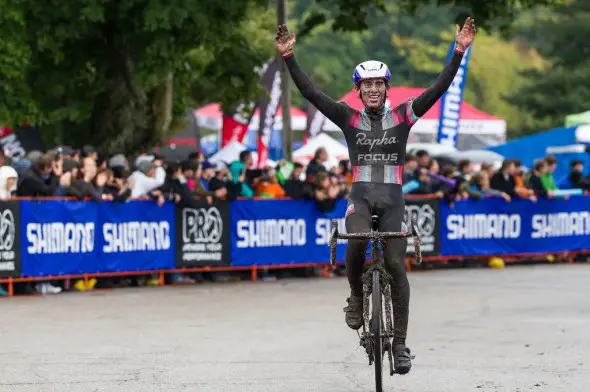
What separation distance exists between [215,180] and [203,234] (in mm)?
876

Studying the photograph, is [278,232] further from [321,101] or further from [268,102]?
[268,102]

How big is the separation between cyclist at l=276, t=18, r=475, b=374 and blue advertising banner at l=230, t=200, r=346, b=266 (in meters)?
10.3

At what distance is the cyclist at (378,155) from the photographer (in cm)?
943

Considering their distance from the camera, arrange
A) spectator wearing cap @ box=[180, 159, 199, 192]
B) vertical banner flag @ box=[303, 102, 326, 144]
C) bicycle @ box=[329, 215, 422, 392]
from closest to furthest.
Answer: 1. bicycle @ box=[329, 215, 422, 392]
2. spectator wearing cap @ box=[180, 159, 199, 192]
3. vertical banner flag @ box=[303, 102, 326, 144]

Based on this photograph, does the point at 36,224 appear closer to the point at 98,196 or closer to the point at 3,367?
the point at 98,196

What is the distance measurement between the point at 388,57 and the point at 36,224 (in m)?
81.2

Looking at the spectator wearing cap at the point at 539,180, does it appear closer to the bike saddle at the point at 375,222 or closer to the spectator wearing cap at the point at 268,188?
the spectator wearing cap at the point at 268,188

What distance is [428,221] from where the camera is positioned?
73.5 ft

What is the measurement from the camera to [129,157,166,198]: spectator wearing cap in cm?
1956

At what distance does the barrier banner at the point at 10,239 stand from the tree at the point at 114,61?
4394 millimetres

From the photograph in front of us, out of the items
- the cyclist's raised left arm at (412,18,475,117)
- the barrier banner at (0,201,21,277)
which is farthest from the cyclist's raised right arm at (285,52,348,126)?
Result: the barrier banner at (0,201,21,277)

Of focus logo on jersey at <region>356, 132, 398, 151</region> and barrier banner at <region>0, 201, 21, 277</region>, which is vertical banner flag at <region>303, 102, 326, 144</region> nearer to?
barrier banner at <region>0, 201, 21, 277</region>

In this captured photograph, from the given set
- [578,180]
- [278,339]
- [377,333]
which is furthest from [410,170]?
[377,333]

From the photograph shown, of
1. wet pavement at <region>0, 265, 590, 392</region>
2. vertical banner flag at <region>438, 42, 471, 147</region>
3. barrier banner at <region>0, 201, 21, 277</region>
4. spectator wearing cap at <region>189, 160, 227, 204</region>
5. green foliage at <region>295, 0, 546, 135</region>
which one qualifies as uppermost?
green foliage at <region>295, 0, 546, 135</region>
